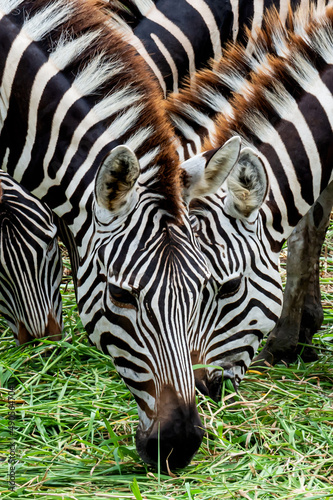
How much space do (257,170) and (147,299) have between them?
1.32 m

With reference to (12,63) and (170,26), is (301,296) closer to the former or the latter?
(170,26)

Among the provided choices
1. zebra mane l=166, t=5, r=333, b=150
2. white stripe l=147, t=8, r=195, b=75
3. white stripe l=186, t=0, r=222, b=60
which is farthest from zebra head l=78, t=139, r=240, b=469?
white stripe l=186, t=0, r=222, b=60

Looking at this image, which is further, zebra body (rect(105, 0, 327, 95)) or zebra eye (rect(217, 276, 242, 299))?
zebra body (rect(105, 0, 327, 95))

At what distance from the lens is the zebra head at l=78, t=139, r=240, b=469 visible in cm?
364

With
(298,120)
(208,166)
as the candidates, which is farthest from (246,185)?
(298,120)

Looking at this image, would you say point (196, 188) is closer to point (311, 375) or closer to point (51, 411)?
point (51, 411)

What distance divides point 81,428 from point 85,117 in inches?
79.9

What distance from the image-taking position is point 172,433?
11.7 feet

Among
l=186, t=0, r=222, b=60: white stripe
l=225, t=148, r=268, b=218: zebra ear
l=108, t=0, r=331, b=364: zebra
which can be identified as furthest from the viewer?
l=186, t=0, r=222, b=60: white stripe

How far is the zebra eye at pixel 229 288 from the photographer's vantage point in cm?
458

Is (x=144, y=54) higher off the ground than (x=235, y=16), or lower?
lower

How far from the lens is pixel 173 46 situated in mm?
6453

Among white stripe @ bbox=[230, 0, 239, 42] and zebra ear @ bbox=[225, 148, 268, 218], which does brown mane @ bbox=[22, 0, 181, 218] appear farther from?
white stripe @ bbox=[230, 0, 239, 42]

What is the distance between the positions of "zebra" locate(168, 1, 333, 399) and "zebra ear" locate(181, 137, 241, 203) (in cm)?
9
